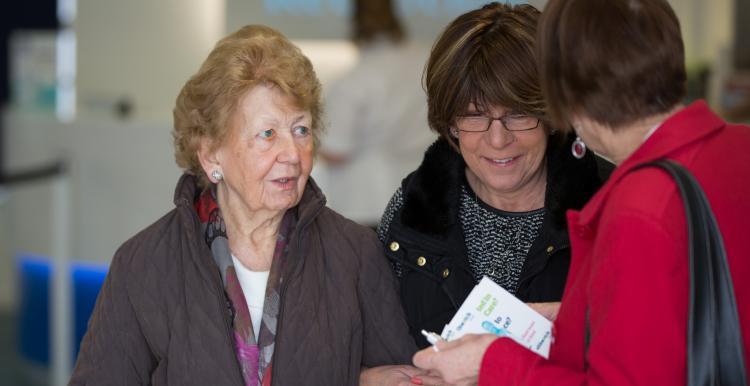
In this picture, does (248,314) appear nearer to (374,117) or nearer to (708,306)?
(708,306)

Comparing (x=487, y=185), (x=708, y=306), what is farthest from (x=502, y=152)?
(x=708, y=306)

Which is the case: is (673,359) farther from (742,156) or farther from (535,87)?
(535,87)

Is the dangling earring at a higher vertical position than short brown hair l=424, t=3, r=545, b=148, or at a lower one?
lower

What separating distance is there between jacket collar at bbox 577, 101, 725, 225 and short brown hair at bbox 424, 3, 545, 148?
616 millimetres

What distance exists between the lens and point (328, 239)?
2.50m

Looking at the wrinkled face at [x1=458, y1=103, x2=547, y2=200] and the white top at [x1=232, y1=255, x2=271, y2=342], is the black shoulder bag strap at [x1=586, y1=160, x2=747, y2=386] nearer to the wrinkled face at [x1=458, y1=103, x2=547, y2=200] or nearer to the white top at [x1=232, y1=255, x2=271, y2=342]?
the wrinkled face at [x1=458, y1=103, x2=547, y2=200]

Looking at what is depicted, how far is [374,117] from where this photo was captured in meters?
4.49

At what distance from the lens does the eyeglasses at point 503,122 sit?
2.35 metres

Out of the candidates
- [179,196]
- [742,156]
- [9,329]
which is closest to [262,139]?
[179,196]

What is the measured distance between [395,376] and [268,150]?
24.1 inches

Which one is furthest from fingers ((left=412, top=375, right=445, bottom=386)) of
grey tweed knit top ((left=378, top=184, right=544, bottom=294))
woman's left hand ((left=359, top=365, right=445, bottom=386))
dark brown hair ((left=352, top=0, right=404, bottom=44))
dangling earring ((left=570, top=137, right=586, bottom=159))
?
dark brown hair ((left=352, top=0, right=404, bottom=44))

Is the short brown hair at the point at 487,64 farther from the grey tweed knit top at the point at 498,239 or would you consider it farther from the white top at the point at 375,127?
the white top at the point at 375,127

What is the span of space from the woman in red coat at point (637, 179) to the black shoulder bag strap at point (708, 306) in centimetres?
3

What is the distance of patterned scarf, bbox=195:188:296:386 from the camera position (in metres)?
2.36
